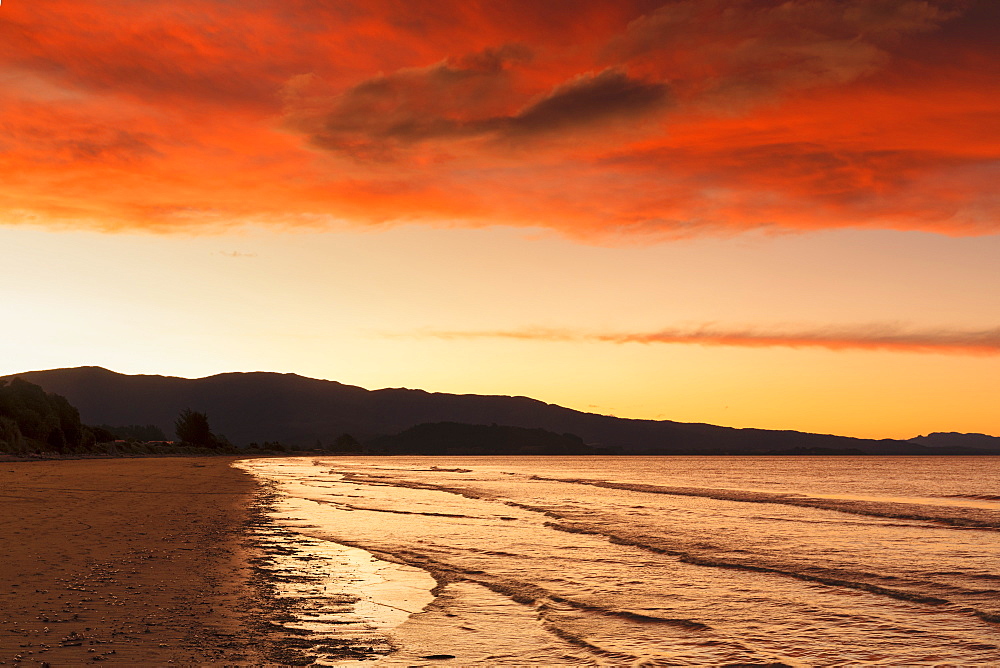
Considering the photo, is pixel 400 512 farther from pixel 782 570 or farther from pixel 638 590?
pixel 638 590

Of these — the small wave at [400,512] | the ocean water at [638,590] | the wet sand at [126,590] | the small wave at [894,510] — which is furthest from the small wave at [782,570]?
the small wave at [894,510]

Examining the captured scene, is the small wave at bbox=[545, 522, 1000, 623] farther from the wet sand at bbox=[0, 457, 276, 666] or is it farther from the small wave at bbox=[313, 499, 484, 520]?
the wet sand at bbox=[0, 457, 276, 666]

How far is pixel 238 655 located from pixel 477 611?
5.09 metres

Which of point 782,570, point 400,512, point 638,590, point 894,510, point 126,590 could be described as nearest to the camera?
point 126,590

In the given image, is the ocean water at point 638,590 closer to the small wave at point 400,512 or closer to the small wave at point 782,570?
the small wave at point 782,570

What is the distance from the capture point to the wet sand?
402 inches

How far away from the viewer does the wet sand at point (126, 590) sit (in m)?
10.2

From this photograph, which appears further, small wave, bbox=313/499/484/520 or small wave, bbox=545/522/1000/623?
small wave, bbox=313/499/484/520

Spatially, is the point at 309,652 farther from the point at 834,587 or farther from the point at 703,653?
the point at 834,587

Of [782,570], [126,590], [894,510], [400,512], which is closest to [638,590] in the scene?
[782,570]

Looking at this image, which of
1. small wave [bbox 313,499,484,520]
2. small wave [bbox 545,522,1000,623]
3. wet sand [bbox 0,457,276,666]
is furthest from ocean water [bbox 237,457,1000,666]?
wet sand [bbox 0,457,276,666]

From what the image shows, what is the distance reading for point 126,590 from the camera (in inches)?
558

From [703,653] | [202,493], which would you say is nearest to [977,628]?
[703,653]

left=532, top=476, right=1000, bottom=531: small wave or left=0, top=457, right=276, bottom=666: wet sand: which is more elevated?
left=0, top=457, right=276, bottom=666: wet sand
